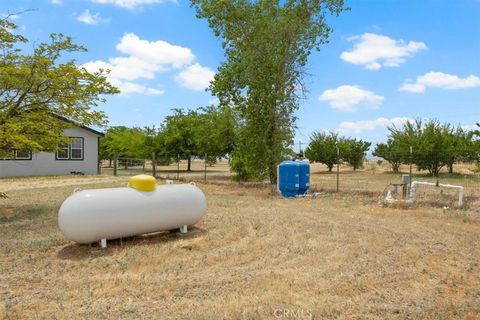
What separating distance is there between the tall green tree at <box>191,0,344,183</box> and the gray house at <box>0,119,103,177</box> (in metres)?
12.5

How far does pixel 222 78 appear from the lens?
20188 mm

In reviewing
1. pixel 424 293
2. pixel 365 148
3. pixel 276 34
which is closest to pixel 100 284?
pixel 424 293

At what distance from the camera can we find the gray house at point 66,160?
25.9 meters

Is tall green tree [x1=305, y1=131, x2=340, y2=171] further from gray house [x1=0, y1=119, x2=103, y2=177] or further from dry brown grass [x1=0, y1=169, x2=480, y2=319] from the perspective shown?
dry brown grass [x1=0, y1=169, x2=480, y2=319]

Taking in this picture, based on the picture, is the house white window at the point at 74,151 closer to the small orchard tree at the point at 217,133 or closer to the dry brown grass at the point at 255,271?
the small orchard tree at the point at 217,133

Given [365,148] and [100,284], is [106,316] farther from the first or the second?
[365,148]

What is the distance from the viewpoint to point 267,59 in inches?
714

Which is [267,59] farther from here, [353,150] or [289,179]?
[353,150]

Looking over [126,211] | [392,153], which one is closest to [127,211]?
[126,211]

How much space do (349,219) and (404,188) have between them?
4.27 metres

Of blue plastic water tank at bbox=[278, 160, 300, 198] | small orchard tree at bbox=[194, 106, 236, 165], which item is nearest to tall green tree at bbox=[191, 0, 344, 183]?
blue plastic water tank at bbox=[278, 160, 300, 198]

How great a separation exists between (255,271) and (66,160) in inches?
991

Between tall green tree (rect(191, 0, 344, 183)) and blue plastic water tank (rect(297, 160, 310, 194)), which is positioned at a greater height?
tall green tree (rect(191, 0, 344, 183))

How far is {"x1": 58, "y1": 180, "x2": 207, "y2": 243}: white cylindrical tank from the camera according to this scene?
23.0ft
